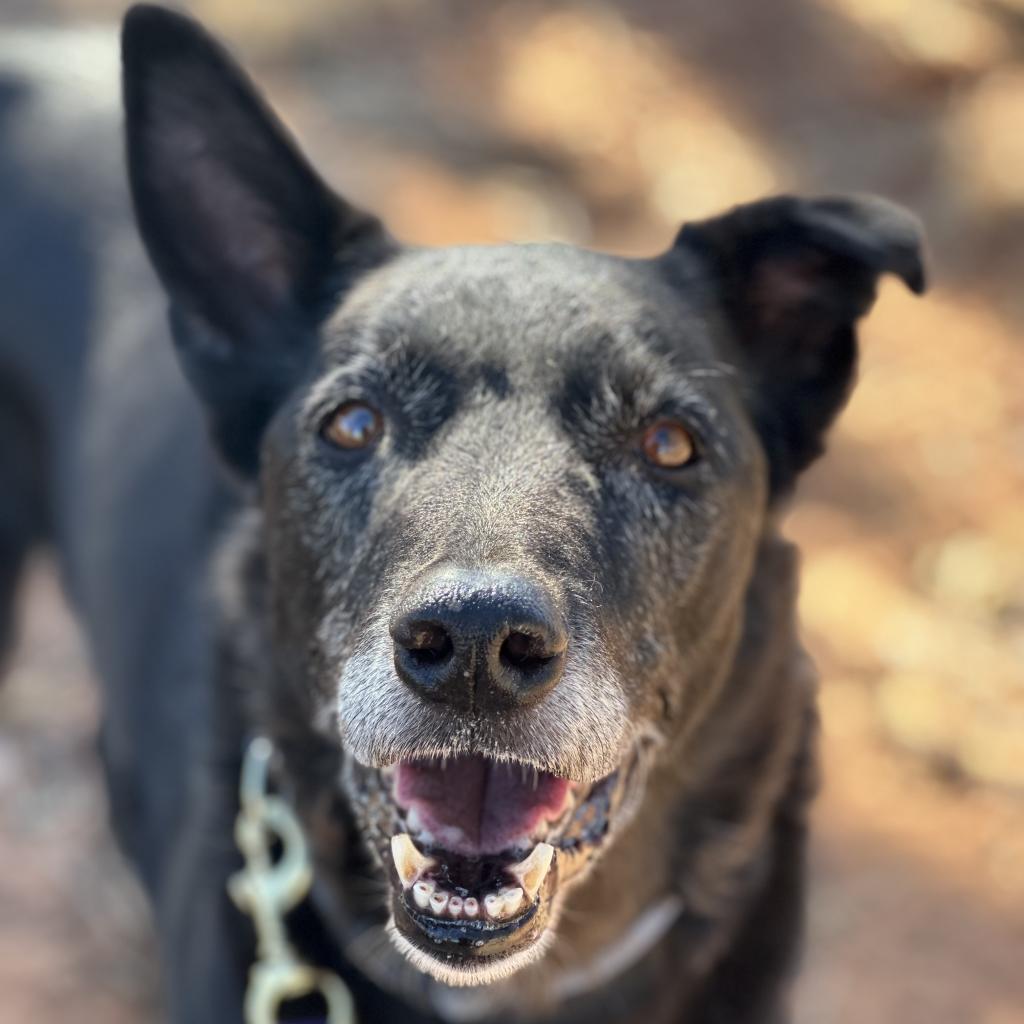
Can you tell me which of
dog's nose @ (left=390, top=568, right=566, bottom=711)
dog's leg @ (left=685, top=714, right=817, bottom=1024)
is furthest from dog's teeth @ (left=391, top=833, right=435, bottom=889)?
dog's leg @ (left=685, top=714, right=817, bottom=1024)

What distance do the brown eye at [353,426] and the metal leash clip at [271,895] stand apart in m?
0.75

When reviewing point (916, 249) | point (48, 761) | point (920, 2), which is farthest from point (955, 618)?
point (920, 2)

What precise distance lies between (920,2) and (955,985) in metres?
5.93

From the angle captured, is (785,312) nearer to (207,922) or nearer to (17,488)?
(207,922)

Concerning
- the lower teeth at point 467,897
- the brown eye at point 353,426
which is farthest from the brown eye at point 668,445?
the lower teeth at point 467,897

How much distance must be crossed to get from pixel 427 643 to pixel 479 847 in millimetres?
469

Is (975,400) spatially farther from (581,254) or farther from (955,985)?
(581,254)

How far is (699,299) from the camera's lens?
2.82 m

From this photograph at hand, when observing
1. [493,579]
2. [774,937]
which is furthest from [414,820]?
[774,937]

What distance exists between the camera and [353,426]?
2.57 metres

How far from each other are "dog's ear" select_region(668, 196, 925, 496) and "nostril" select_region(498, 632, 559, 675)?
1.02 meters

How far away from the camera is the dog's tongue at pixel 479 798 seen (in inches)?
90.2

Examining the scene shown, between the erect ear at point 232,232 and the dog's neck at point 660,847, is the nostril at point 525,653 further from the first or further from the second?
the erect ear at point 232,232

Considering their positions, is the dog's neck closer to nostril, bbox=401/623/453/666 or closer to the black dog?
the black dog
